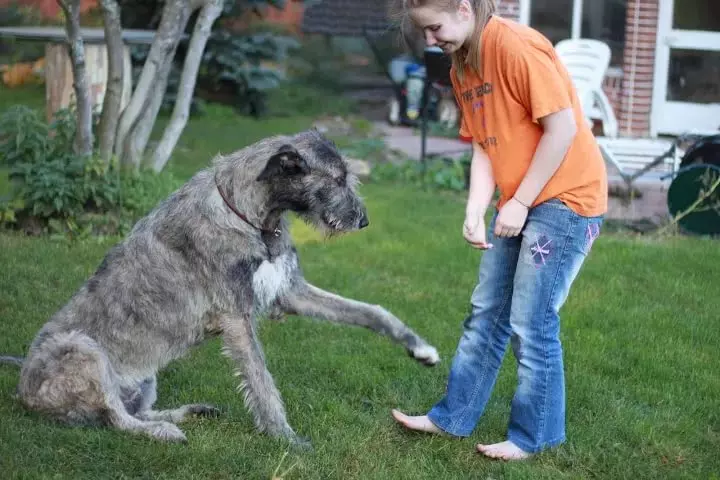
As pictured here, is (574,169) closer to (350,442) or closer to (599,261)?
(350,442)

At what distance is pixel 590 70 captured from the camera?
1142 centimetres

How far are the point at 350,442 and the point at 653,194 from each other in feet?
21.7

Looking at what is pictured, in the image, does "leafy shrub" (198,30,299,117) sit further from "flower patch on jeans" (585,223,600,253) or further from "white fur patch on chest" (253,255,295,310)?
"flower patch on jeans" (585,223,600,253)

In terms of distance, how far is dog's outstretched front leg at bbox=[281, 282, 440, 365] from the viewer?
4579 millimetres

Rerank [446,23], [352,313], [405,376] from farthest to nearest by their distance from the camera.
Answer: [405,376] → [352,313] → [446,23]

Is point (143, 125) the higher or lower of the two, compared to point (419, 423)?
higher

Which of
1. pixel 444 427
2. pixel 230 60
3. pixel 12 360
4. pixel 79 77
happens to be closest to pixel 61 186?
pixel 79 77

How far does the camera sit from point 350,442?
4645mm

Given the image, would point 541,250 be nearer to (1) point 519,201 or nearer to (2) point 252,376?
(1) point 519,201

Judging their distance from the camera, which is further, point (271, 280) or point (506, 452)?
point (271, 280)

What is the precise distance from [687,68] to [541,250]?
940cm

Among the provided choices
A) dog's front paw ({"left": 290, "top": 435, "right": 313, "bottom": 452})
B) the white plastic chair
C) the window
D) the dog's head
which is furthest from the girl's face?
the window

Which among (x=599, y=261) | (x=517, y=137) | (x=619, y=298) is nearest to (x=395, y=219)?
(x=599, y=261)

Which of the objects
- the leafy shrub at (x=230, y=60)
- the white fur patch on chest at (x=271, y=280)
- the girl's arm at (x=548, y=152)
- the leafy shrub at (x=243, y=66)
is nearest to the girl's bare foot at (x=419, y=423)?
the white fur patch on chest at (x=271, y=280)
